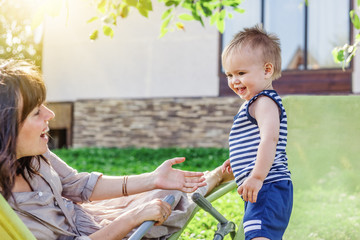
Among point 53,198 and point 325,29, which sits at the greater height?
point 325,29

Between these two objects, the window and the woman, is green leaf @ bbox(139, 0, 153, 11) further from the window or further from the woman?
the window

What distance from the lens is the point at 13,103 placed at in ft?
5.53

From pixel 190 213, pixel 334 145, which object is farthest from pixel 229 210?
pixel 190 213

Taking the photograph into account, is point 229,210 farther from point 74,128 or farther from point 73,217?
point 74,128

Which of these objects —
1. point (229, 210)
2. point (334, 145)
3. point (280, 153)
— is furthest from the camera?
point (229, 210)

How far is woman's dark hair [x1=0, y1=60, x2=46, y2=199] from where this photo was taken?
1.66 meters

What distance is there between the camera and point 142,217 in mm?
1892

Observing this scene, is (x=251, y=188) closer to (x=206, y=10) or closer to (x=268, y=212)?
(x=268, y=212)

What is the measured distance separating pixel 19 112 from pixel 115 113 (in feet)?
26.0

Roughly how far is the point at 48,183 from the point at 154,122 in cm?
732

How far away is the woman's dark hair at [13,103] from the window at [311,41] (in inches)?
276

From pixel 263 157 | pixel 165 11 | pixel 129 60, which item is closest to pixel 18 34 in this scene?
pixel 129 60

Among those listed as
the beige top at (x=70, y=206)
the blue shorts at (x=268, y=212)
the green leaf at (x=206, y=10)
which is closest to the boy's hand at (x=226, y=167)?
the beige top at (x=70, y=206)

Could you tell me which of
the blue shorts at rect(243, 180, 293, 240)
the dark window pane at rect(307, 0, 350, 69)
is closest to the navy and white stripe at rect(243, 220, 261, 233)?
the blue shorts at rect(243, 180, 293, 240)
